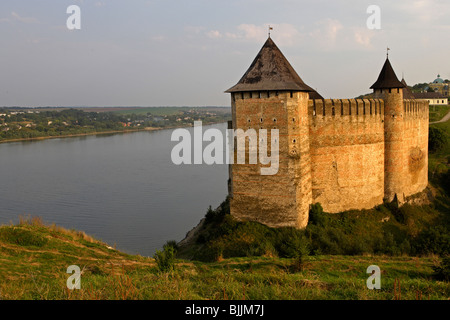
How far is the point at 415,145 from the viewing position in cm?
1468

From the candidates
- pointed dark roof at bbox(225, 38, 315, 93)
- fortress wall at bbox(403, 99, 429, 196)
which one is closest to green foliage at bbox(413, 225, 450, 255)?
fortress wall at bbox(403, 99, 429, 196)

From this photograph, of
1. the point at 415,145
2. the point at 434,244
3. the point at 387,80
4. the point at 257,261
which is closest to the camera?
the point at 257,261

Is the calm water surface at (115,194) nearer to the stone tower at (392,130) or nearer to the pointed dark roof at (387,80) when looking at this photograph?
the stone tower at (392,130)

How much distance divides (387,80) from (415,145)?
3.23 m

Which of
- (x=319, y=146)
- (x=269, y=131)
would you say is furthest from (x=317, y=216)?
(x=269, y=131)

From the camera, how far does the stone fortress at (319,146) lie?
1055 centimetres

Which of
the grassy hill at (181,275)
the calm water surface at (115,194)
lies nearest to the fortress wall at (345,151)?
the grassy hill at (181,275)

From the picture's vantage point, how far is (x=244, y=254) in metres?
9.80

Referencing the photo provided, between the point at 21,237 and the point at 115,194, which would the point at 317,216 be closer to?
the point at 21,237

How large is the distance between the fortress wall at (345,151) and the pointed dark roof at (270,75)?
1.53 m

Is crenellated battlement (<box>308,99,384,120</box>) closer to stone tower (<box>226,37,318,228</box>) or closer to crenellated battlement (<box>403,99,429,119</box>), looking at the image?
stone tower (<box>226,37,318,228</box>)
